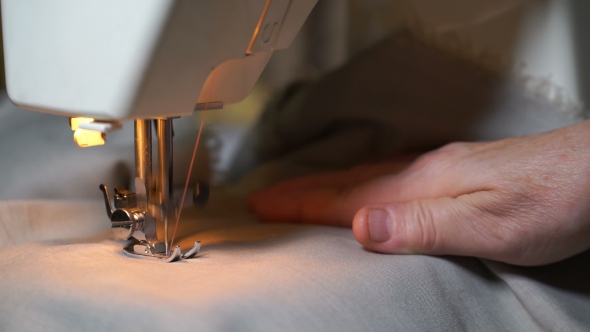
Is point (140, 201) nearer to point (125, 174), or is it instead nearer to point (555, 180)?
point (125, 174)

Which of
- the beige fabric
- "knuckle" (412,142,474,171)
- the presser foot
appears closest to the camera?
the beige fabric

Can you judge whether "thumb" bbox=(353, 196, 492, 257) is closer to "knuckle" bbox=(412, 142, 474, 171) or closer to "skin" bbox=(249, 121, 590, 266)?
"skin" bbox=(249, 121, 590, 266)

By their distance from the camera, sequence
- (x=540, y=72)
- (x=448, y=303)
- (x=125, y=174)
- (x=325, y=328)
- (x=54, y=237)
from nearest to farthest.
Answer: (x=325, y=328) → (x=448, y=303) → (x=54, y=237) → (x=125, y=174) → (x=540, y=72)

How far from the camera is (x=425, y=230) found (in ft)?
1.98

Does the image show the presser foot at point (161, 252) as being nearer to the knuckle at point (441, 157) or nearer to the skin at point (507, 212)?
the skin at point (507, 212)

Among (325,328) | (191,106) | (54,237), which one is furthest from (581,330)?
(54,237)

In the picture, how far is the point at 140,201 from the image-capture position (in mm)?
572

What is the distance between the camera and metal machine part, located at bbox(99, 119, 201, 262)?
56 centimetres

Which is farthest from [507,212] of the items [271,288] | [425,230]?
[271,288]

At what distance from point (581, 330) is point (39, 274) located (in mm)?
479

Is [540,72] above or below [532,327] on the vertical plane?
above

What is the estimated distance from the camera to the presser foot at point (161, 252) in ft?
1.80

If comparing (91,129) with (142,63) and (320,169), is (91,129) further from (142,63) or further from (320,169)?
(320,169)

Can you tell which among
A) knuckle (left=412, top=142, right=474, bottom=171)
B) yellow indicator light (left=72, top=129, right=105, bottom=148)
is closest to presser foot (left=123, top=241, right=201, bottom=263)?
yellow indicator light (left=72, top=129, right=105, bottom=148)
